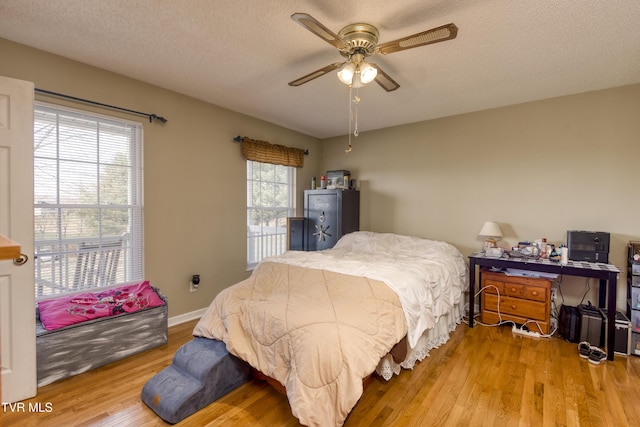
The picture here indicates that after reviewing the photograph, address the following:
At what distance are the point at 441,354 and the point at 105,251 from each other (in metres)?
3.12

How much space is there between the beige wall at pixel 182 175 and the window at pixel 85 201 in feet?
0.36

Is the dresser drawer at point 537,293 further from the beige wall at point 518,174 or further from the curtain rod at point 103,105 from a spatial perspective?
the curtain rod at point 103,105

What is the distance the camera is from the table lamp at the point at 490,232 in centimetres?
342

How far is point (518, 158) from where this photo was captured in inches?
139

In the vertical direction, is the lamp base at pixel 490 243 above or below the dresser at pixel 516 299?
above

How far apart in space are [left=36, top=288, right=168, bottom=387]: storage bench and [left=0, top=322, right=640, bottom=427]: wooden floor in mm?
74

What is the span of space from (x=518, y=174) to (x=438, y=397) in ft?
8.52

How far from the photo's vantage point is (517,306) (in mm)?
3215

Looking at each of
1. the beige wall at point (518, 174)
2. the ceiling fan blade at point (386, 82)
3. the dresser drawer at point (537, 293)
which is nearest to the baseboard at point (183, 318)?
the beige wall at point (518, 174)

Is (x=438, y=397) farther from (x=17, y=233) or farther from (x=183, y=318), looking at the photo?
(x=17, y=233)

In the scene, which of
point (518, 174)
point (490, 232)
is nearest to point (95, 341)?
point (490, 232)

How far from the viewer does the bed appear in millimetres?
1703

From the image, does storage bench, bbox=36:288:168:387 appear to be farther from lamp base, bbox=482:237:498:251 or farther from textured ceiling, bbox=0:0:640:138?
lamp base, bbox=482:237:498:251

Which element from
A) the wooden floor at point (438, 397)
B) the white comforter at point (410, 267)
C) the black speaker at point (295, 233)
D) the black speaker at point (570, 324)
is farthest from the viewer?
the black speaker at point (295, 233)
